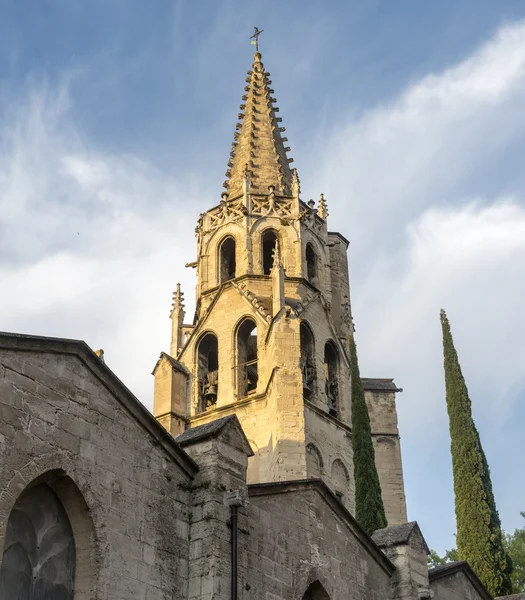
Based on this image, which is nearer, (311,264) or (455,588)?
(455,588)

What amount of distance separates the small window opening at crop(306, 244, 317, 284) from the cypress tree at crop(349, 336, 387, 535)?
452cm

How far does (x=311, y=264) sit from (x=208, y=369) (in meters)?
6.32

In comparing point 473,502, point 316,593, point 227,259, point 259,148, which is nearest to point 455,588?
point 316,593

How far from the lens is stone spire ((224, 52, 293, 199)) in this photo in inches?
1587

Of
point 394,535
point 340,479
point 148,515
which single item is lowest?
point 148,515

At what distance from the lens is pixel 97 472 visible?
1346 centimetres

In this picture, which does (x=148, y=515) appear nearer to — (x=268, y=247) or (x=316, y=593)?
(x=316, y=593)

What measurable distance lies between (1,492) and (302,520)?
634cm

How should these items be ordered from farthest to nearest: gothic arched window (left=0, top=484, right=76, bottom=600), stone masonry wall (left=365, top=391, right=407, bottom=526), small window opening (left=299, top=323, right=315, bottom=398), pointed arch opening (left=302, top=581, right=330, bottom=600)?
stone masonry wall (left=365, top=391, right=407, bottom=526), small window opening (left=299, top=323, right=315, bottom=398), pointed arch opening (left=302, top=581, right=330, bottom=600), gothic arched window (left=0, top=484, right=76, bottom=600)

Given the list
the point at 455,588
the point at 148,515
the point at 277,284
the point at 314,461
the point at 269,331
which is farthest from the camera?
the point at 277,284

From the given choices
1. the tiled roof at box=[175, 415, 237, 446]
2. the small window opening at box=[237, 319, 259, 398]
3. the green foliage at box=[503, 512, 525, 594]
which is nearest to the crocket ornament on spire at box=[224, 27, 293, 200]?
the small window opening at box=[237, 319, 259, 398]

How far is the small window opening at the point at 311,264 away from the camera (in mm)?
38375

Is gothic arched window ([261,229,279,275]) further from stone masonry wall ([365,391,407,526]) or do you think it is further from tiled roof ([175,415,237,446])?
tiled roof ([175,415,237,446])

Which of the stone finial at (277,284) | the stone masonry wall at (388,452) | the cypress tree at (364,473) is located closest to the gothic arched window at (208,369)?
the stone finial at (277,284)
